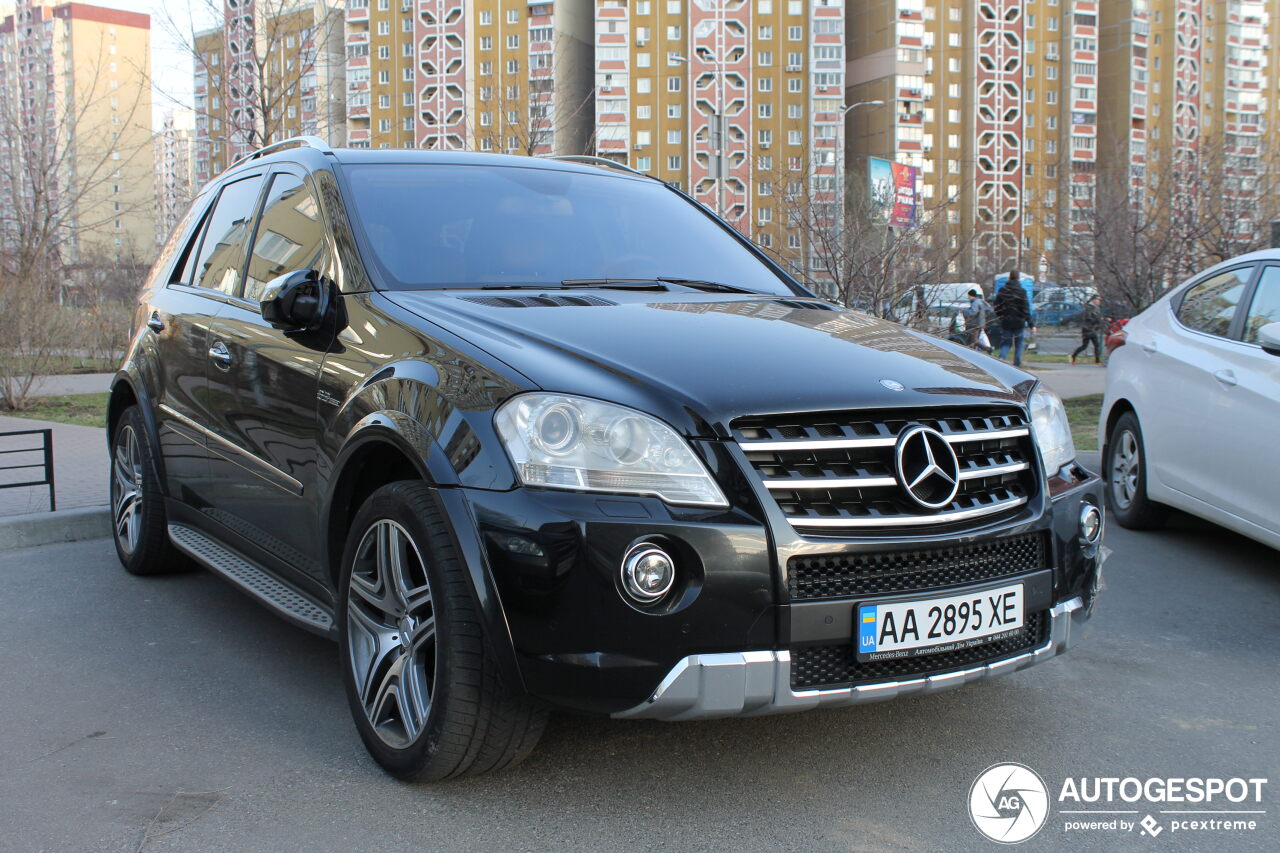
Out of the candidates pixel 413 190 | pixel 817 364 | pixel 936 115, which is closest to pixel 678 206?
pixel 413 190

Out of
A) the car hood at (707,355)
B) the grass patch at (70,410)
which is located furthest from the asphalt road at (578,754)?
the grass patch at (70,410)

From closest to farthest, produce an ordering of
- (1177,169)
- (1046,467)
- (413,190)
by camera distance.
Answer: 1. (1046,467)
2. (413,190)
3. (1177,169)

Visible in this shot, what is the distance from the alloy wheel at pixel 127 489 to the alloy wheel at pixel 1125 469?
201 inches

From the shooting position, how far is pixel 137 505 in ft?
17.6

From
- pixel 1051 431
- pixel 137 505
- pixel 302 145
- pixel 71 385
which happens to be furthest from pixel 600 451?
pixel 71 385

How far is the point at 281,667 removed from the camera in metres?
4.16

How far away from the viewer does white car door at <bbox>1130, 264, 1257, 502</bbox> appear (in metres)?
5.55

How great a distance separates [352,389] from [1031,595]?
6.28 feet

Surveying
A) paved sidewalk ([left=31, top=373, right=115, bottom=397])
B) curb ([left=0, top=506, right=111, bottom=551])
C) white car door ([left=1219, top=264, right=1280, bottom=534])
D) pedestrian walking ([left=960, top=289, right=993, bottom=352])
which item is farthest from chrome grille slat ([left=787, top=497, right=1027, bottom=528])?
paved sidewalk ([left=31, top=373, right=115, bottom=397])

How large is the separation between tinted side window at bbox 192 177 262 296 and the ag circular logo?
313 cm

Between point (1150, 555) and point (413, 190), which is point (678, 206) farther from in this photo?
point (1150, 555)

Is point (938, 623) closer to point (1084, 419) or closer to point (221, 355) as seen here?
point (221, 355)

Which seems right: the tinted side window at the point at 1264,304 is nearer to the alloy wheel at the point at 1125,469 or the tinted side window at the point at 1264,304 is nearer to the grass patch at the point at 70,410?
the alloy wheel at the point at 1125,469

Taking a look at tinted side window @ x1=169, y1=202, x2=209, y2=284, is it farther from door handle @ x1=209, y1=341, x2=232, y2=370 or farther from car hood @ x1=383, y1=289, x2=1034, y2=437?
car hood @ x1=383, y1=289, x2=1034, y2=437
